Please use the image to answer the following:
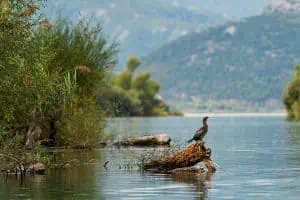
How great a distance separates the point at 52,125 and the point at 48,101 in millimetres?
20071

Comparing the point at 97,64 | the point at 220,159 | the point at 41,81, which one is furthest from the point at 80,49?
the point at 41,81

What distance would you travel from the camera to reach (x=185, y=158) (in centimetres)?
3738

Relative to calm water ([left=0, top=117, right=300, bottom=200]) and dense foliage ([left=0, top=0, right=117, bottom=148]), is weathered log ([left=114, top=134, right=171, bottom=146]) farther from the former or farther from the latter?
calm water ([left=0, top=117, right=300, bottom=200])

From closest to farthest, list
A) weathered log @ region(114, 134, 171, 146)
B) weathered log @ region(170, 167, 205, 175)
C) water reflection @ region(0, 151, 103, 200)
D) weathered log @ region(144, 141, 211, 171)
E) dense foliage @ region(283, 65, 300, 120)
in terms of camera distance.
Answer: water reflection @ region(0, 151, 103, 200) < weathered log @ region(144, 141, 211, 171) < weathered log @ region(170, 167, 205, 175) < weathered log @ region(114, 134, 171, 146) < dense foliage @ region(283, 65, 300, 120)

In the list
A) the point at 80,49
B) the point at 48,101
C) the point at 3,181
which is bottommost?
the point at 3,181

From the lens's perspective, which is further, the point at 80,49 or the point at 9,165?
the point at 80,49

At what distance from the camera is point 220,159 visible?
1918 inches

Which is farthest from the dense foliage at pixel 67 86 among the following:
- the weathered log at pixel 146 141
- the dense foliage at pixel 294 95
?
the dense foliage at pixel 294 95

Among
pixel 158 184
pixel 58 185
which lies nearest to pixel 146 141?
pixel 158 184

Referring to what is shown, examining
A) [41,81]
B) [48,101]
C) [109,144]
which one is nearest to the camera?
[41,81]

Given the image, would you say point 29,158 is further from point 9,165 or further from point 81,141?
point 81,141

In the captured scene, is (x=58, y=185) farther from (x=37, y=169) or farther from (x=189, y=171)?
(x=189, y=171)

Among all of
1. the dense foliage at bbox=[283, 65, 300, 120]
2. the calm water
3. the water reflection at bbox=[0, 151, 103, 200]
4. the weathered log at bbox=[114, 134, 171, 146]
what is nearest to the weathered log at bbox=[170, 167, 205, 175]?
the calm water

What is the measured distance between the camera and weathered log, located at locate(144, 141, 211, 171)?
121 feet
